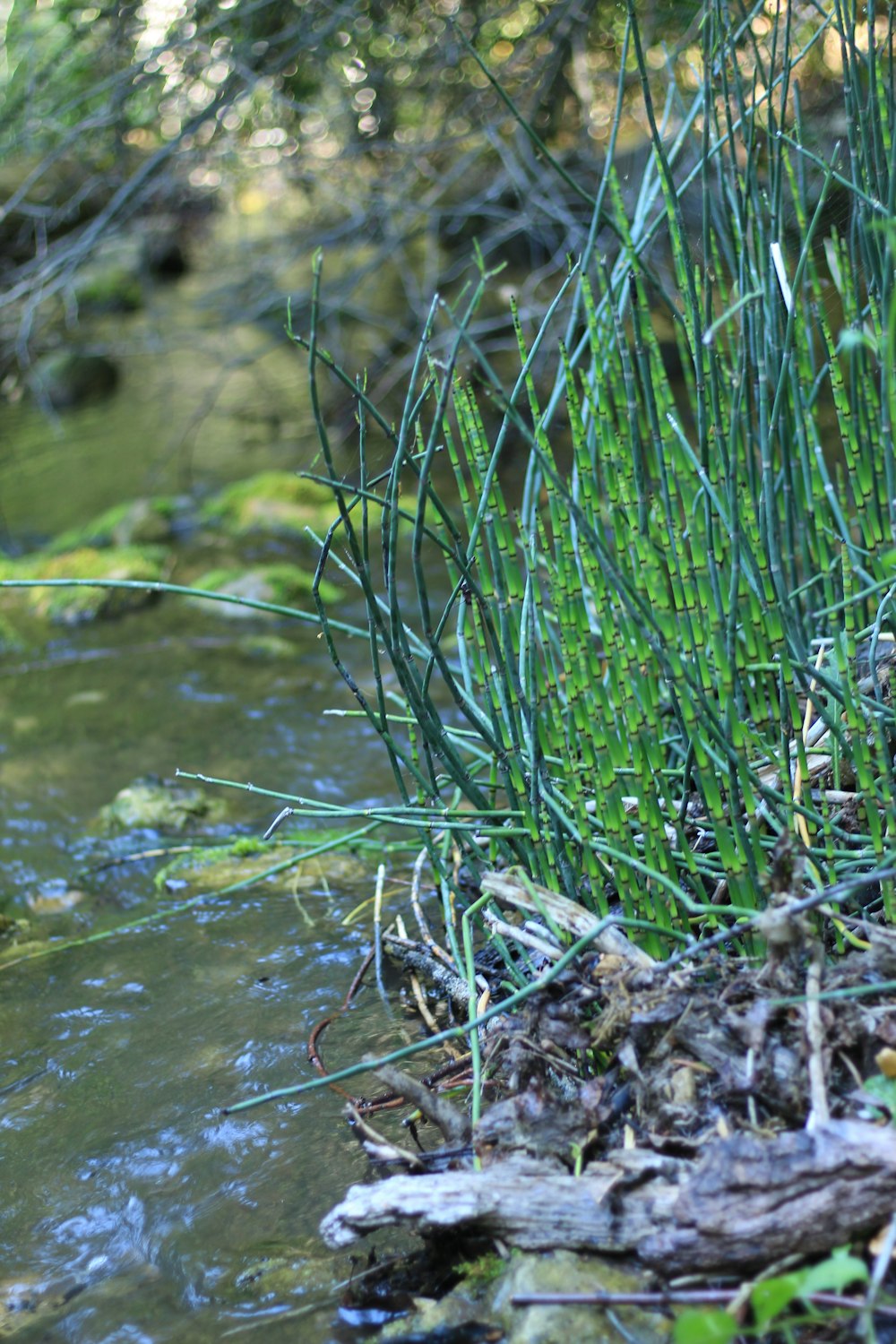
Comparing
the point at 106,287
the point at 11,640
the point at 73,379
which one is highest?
the point at 106,287

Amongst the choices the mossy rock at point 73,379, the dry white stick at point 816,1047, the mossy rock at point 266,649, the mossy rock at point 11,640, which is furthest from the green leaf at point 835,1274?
the mossy rock at point 73,379

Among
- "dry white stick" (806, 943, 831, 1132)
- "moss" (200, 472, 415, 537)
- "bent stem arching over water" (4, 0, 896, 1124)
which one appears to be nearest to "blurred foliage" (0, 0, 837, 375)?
"moss" (200, 472, 415, 537)

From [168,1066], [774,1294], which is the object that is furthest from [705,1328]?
[168,1066]

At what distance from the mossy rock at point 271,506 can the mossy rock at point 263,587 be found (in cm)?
47

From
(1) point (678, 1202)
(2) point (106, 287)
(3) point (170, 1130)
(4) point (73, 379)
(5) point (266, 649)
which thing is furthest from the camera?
(2) point (106, 287)

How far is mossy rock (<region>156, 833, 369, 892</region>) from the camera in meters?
1.86

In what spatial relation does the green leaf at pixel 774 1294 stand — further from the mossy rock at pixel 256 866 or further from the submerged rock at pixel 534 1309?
the mossy rock at pixel 256 866

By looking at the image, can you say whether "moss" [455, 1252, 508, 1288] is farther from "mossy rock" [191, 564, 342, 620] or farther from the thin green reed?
"mossy rock" [191, 564, 342, 620]

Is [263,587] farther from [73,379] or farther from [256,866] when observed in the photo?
[73,379]

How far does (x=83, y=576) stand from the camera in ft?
12.4

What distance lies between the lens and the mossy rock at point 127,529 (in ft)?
13.4

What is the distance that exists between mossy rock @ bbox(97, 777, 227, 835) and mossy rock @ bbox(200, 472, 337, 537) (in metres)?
1.85

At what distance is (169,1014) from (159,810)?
0.73 m

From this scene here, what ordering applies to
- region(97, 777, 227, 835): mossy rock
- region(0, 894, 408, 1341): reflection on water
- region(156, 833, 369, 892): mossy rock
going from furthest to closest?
1. region(97, 777, 227, 835): mossy rock
2. region(156, 833, 369, 892): mossy rock
3. region(0, 894, 408, 1341): reflection on water
